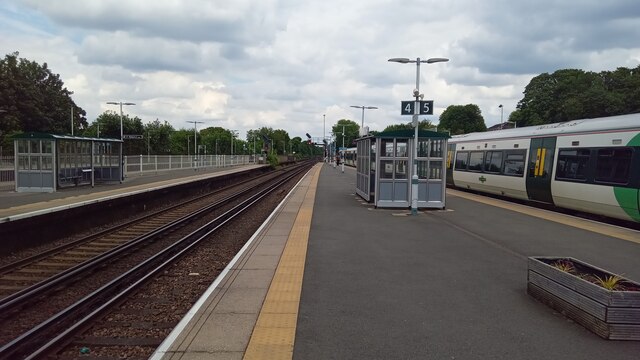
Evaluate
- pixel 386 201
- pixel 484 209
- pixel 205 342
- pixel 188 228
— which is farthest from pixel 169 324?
pixel 484 209

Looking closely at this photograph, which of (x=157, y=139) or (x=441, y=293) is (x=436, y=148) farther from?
(x=157, y=139)

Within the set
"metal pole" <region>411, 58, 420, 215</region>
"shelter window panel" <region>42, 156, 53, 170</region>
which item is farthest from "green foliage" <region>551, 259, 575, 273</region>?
"shelter window panel" <region>42, 156, 53, 170</region>

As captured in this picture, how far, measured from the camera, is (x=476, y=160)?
2231 cm

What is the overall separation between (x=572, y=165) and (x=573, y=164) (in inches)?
2.2

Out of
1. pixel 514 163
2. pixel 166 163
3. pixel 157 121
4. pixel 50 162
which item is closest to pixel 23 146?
pixel 50 162

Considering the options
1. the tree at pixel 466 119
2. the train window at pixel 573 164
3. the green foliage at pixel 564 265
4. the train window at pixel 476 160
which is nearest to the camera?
the green foliage at pixel 564 265

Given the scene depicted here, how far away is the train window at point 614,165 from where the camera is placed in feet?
40.1

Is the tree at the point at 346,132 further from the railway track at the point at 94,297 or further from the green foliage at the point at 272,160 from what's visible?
the railway track at the point at 94,297

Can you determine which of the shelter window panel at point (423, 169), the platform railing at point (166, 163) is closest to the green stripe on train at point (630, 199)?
the shelter window panel at point (423, 169)

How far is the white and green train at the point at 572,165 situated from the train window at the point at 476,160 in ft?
0.30

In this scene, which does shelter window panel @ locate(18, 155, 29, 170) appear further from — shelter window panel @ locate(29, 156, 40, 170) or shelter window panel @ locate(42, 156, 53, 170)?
shelter window panel @ locate(42, 156, 53, 170)

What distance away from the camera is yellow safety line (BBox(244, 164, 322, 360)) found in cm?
457

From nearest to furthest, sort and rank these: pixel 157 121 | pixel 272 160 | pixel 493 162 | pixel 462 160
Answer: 1. pixel 493 162
2. pixel 462 160
3. pixel 272 160
4. pixel 157 121

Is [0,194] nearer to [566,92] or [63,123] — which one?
[63,123]
